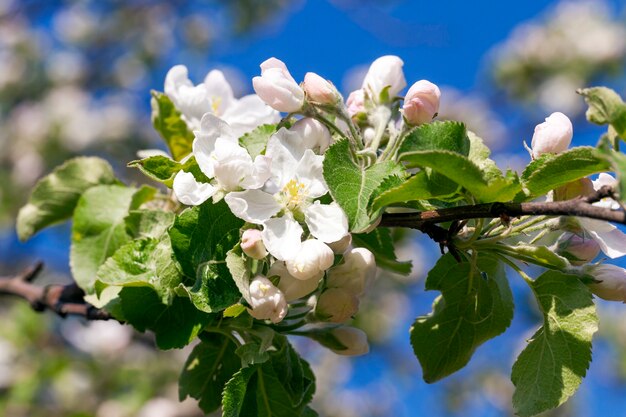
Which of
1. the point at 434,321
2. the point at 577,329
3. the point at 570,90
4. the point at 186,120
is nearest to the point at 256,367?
the point at 434,321

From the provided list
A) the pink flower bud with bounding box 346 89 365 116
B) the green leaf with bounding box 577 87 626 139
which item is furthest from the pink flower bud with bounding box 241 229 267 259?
the green leaf with bounding box 577 87 626 139

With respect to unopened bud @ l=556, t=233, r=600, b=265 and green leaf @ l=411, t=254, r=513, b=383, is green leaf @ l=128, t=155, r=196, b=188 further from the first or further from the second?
unopened bud @ l=556, t=233, r=600, b=265

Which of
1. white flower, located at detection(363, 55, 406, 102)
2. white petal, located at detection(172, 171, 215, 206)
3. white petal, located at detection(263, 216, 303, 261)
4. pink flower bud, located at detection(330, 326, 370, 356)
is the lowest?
pink flower bud, located at detection(330, 326, 370, 356)

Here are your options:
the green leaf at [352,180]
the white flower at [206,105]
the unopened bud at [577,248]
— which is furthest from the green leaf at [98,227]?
the unopened bud at [577,248]

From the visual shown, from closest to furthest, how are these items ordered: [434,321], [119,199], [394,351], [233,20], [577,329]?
[577,329] → [434,321] → [119,199] → [394,351] → [233,20]

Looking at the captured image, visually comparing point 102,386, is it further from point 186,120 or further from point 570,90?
point 570,90

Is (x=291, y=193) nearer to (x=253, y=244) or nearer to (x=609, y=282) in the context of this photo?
(x=253, y=244)

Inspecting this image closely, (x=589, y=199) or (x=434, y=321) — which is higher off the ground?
(x=589, y=199)
